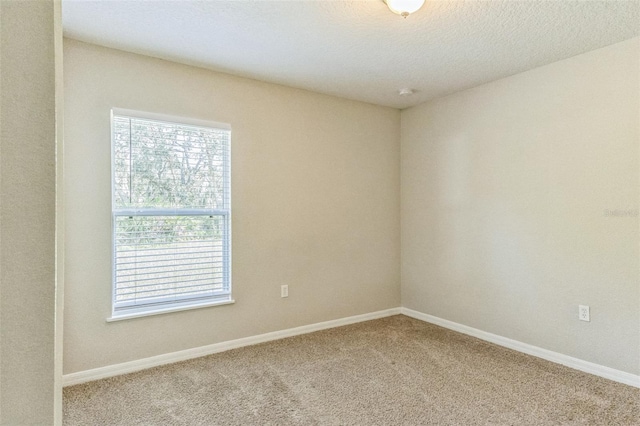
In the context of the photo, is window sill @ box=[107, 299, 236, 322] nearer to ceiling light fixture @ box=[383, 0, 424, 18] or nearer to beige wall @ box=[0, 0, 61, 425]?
beige wall @ box=[0, 0, 61, 425]

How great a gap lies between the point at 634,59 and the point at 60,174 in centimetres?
338

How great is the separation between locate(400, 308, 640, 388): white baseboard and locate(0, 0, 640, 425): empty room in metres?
0.01

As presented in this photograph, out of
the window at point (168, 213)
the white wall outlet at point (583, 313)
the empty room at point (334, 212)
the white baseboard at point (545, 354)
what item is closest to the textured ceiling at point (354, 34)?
the empty room at point (334, 212)

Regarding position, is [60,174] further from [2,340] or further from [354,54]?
[354,54]

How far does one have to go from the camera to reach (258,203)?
131 inches

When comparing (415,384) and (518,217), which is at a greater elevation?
(518,217)

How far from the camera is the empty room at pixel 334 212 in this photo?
7.43ft

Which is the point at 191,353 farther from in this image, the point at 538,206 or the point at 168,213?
the point at 538,206

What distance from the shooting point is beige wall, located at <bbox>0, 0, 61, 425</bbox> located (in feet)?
2.01

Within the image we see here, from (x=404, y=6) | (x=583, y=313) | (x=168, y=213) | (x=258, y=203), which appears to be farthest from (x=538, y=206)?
(x=168, y=213)

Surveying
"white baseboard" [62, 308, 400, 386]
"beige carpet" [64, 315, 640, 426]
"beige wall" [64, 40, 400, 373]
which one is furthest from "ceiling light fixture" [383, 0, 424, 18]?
"white baseboard" [62, 308, 400, 386]

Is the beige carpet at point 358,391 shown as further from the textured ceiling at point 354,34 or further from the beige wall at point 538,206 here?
the textured ceiling at point 354,34

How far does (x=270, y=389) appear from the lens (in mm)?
2455

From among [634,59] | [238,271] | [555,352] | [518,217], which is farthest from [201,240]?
[634,59]
